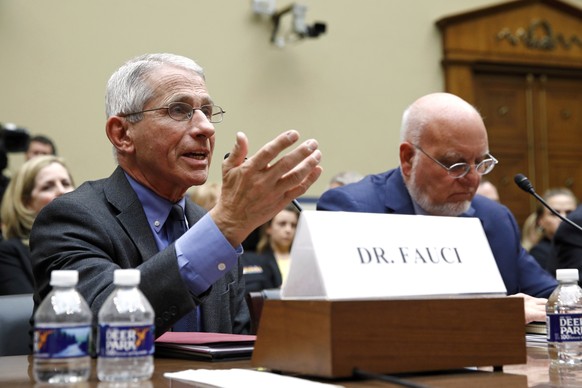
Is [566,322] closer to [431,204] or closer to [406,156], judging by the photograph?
[431,204]

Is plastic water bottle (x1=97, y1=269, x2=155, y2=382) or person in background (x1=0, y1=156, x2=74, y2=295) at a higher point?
plastic water bottle (x1=97, y1=269, x2=155, y2=382)

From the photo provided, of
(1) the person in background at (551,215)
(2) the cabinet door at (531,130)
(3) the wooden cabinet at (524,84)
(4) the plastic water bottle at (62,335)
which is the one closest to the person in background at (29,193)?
(4) the plastic water bottle at (62,335)

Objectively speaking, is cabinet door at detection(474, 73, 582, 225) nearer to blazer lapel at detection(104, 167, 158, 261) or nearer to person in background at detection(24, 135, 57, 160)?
person in background at detection(24, 135, 57, 160)

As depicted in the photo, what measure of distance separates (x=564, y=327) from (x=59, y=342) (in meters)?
0.82

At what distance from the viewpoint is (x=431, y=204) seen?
2672mm

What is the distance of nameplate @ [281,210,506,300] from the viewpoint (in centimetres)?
110

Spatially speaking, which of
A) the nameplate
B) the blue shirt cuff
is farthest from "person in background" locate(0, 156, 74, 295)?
the nameplate

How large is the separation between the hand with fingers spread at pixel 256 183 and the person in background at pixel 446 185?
3.97 feet

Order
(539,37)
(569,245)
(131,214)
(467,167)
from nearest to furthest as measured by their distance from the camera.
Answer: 1. (131,214)
2. (467,167)
3. (569,245)
4. (539,37)

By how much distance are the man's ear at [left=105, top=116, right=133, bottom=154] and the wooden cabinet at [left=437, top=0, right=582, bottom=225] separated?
5.36 m

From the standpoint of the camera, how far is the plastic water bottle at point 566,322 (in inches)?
54.8

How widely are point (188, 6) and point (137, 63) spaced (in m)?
4.38

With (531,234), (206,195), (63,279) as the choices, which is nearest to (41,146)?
(206,195)

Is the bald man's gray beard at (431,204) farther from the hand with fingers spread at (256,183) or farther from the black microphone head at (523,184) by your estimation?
the hand with fingers spread at (256,183)
